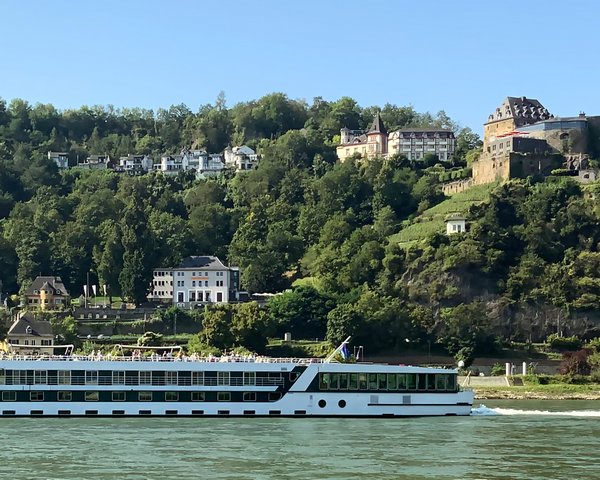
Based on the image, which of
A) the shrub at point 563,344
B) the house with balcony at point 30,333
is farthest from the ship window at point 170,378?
the shrub at point 563,344

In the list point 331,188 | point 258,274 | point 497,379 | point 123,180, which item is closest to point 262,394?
point 497,379

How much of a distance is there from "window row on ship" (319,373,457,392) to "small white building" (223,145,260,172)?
10040 centimetres

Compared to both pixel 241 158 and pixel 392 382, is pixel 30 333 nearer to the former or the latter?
pixel 392 382

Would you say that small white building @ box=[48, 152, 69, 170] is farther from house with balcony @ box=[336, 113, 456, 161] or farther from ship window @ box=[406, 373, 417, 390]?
ship window @ box=[406, 373, 417, 390]

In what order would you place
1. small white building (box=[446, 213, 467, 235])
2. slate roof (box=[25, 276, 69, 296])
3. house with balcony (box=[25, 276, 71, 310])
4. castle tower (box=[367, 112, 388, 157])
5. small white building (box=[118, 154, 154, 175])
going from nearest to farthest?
house with balcony (box=[25, 276, 71, 310])
slate roof (box=[25, 276, 69, 296])
small white building (box=[446, 213, 467, 235])
castle tower (box=[367, 112, 388, 157])
small white building (box=[118, 154, 154, 175])

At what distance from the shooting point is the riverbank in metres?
76.8

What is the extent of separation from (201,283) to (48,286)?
521 inches

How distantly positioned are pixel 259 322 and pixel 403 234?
30.8 m

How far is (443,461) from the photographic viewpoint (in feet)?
134

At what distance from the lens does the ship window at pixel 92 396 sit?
163 ft

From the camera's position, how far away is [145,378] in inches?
1975

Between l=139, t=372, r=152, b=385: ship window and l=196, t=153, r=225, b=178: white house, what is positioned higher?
l=196, t=153, r=225, b=178: white house

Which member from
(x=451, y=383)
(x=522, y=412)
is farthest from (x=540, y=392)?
(x=451, y=383)

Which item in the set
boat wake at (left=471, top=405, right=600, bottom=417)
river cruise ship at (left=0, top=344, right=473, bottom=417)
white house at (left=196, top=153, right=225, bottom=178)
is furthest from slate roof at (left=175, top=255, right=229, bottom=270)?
river cruise ship at (left=0, top=344, right=473, bottom=417)
